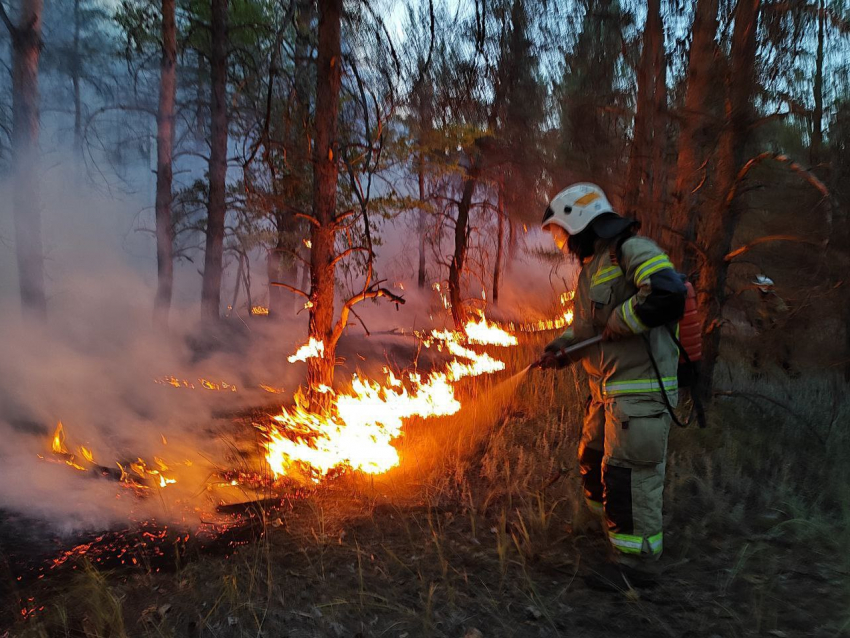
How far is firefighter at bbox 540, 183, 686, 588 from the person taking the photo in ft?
10.2

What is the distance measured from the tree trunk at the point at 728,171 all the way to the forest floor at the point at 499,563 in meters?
1.26

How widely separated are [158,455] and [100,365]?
15.4 ft

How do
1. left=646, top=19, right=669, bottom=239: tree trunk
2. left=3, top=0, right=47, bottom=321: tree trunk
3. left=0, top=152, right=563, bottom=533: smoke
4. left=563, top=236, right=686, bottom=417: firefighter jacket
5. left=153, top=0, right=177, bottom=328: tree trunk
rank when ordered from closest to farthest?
left=563, top=236, right=686, bottom=417: firefighter jacket
left=0, top=152, right=563, bottom=533: smoke
left=646, top=19, right=669, bottom=239: tree trunk
left=3, top=0, right=47, bottom=321: tree trunk
left=153, top=0, right=177, bottom=328: tree trunk

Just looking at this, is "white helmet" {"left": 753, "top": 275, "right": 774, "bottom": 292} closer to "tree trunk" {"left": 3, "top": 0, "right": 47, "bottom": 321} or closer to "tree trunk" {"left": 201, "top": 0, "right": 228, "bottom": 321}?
"tree trunk" {"left": 201, "top": 0, "right": 228, "bottom": 321}

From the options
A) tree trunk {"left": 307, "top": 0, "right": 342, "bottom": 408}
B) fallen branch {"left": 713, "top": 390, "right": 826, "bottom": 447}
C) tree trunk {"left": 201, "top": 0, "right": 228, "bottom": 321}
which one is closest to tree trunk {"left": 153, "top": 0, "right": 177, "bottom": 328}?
tree trunk {"left": 201, "top": 0, "right": 228, "bottom": 321}

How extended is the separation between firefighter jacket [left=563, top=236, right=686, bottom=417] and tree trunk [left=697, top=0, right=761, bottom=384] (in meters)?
2.74

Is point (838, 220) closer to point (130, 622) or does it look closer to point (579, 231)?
point (579, 231)

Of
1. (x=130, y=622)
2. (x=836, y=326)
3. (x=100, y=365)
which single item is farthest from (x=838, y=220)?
(x=100, y=365)

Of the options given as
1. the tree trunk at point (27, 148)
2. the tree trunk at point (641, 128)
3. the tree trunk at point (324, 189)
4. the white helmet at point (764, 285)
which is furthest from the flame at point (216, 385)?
the white helmet at point (764, 285)

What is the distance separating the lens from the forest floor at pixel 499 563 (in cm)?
292

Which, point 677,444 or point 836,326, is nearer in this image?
point 677,444

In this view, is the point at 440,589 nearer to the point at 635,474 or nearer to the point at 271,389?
the point at 635,474

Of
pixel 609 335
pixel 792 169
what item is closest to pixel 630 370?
pixel 609 335

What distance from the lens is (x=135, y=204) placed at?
39.5 metres
